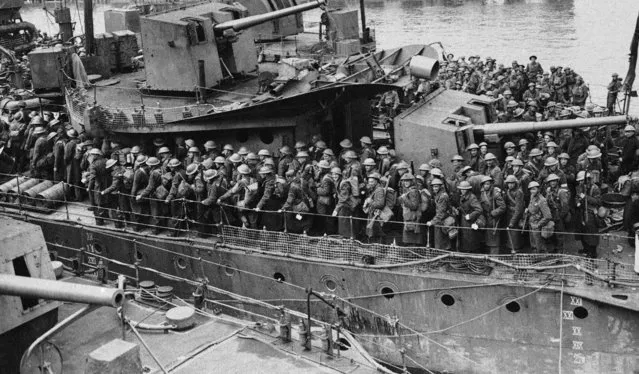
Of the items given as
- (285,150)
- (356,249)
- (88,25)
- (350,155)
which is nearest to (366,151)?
(350,155)

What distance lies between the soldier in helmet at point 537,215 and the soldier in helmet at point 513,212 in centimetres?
14

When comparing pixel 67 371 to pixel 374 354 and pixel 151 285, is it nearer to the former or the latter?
pixel 151 285

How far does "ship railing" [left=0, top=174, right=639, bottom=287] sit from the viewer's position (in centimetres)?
1068

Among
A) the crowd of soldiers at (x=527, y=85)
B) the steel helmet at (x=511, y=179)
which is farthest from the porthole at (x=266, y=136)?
the crowd of soldiers at (x=527, y=85)

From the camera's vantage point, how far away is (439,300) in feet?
37.0

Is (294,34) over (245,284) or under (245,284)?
over

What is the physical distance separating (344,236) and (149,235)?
3611mm

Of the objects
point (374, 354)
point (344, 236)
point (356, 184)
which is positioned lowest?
point (374, 354)

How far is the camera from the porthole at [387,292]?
11.6 metres

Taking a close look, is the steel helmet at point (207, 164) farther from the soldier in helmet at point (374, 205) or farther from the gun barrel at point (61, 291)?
the gun barrel at point (61, 291)

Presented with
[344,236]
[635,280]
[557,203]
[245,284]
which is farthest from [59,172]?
[635,280]

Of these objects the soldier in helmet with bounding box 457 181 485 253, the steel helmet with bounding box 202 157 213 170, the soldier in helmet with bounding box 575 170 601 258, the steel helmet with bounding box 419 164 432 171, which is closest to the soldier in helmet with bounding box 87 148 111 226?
the steel helmet with bounding box 202 157 213 170

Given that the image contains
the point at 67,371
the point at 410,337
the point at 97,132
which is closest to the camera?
the point at 67,371

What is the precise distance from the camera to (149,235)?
44.7 feet
